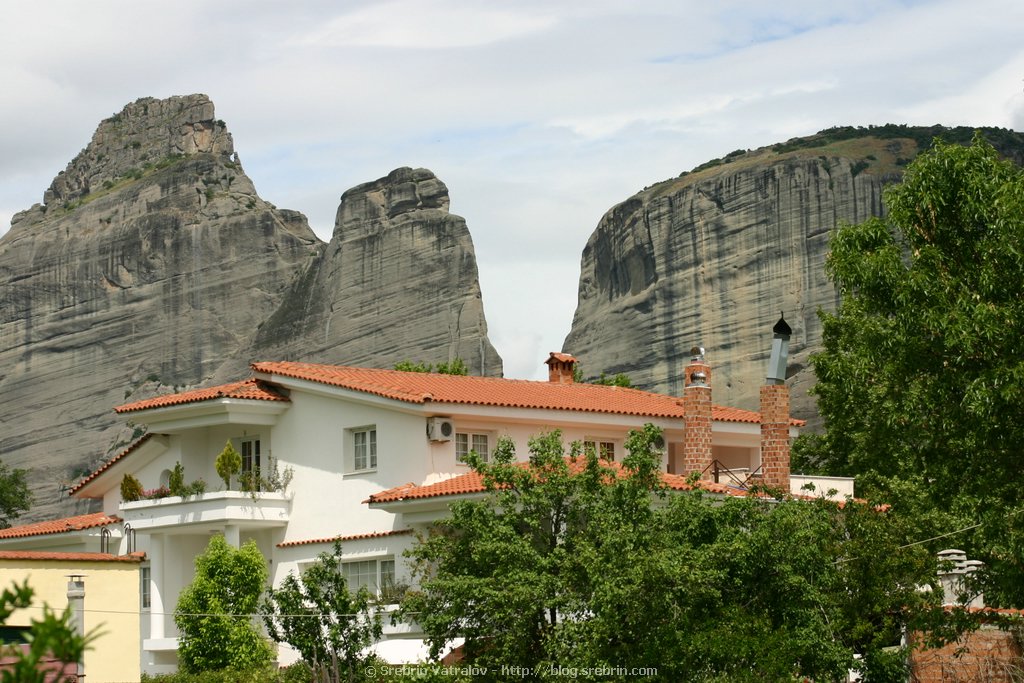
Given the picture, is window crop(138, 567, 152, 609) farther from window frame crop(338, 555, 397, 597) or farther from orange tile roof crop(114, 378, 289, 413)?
window frame crop(338, 555, 397, 597)

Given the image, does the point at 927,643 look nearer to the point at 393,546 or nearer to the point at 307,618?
the point at 307,618

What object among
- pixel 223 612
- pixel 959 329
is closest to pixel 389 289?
pixel 223 612

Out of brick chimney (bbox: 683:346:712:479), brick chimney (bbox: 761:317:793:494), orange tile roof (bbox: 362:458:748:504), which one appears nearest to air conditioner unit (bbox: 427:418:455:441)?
orange tile roof (bbox: 362:458:748:504)

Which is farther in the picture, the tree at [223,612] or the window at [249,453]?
the window at [249,453]

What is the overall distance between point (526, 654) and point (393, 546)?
35.6 ft

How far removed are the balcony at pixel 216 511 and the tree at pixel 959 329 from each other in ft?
47.6

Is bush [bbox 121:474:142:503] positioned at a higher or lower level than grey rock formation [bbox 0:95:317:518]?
lower

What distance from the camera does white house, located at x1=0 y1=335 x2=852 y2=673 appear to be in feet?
118

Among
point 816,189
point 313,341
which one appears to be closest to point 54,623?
point 816,189

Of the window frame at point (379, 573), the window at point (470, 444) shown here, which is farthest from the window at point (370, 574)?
the window at point (470, 444)

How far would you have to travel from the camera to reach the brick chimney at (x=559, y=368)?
4525 cm

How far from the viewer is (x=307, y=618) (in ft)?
91.4

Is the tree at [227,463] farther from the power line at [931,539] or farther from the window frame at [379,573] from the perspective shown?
the power line at [931,539]

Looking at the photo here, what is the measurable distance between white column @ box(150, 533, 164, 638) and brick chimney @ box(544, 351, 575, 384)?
11.3m
